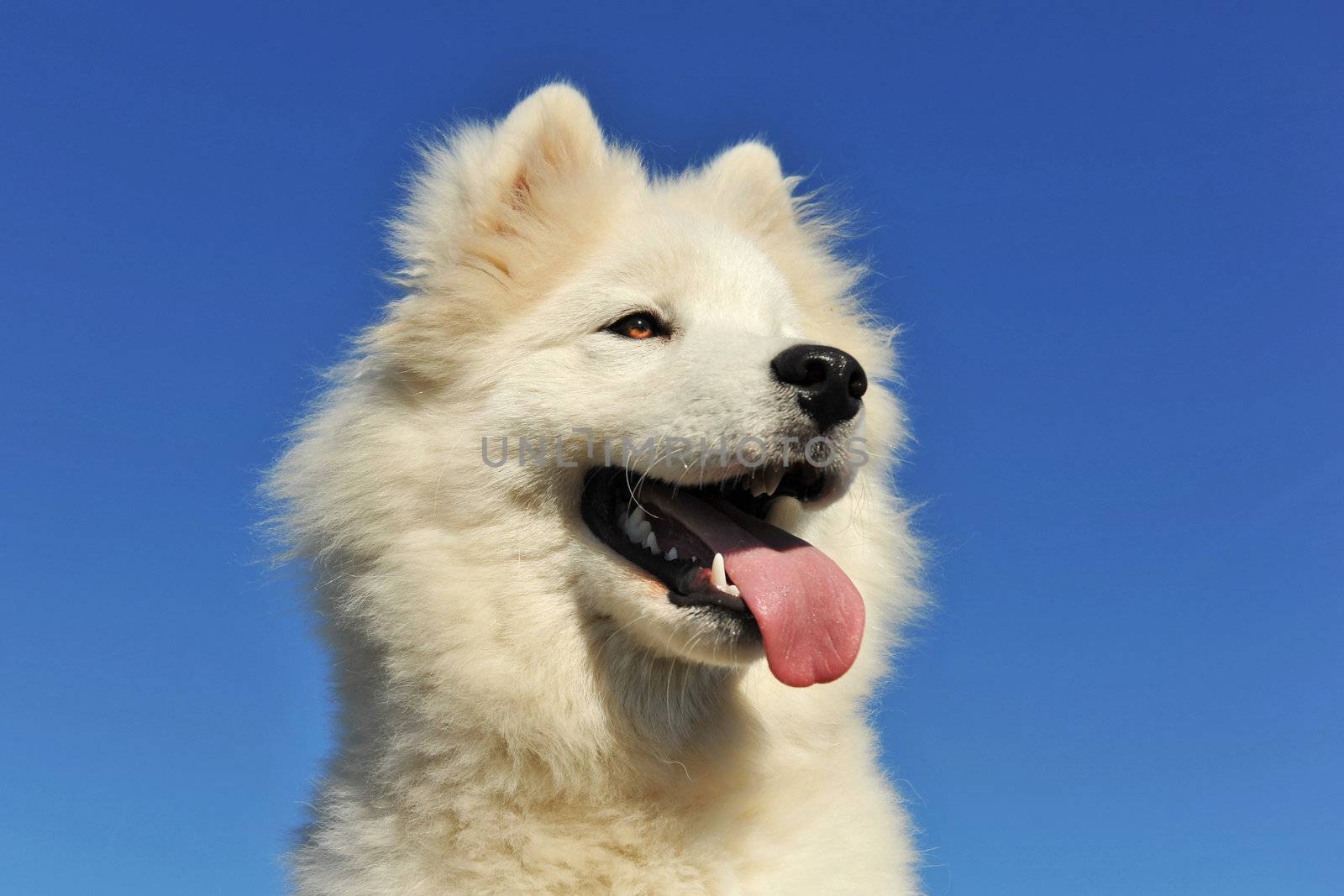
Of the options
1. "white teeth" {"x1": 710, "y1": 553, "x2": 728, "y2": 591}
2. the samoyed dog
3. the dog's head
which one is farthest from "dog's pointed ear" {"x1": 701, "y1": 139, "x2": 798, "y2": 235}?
"white teeth" {"x1": 710, "y1": 553, "x2": 728, "y2": 591}

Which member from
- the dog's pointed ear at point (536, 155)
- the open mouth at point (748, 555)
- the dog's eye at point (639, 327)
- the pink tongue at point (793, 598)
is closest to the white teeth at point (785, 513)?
the open mouth at point (748, 555)

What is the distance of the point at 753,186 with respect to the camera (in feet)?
19.3

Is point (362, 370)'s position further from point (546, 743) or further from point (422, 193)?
point (546, 743)

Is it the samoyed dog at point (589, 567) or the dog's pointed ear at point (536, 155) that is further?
the dog's pointed ear at point (536, 155)

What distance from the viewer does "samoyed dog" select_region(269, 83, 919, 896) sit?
3.99 metres

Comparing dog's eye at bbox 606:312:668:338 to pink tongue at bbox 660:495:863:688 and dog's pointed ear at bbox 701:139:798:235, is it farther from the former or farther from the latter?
dog's pointed ear at bbox 701:139:798:235

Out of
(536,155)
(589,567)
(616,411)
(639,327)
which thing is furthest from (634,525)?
(536,155)

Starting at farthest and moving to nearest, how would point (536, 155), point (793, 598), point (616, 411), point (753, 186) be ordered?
point (753, 186)
point (536, 155)
point (616, 411)
point (793, 598)

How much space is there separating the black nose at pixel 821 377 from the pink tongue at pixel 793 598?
495 mm

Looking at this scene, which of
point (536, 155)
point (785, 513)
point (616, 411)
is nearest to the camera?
point (616, 411)

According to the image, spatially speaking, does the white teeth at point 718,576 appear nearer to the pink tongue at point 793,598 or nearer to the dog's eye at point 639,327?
the pink tongue at point 793,598

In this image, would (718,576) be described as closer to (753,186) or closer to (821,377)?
(821,377)

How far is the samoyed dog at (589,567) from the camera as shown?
3986mm

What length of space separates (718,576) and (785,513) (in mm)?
621
